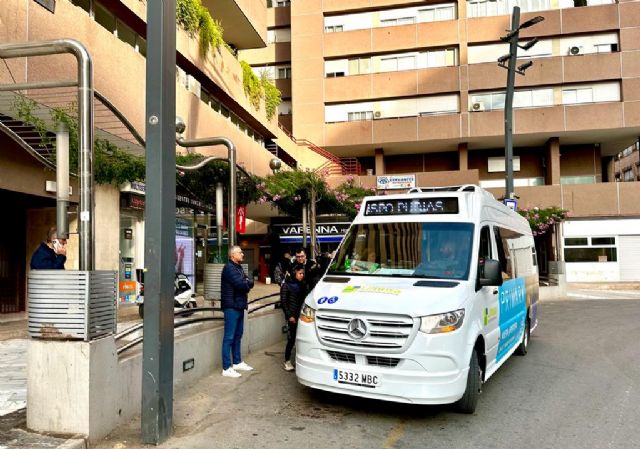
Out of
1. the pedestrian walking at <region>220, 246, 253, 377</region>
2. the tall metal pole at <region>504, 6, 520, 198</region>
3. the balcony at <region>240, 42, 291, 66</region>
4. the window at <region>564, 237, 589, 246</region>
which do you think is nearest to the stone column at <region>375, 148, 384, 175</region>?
the balcony at <region>240, 42, 291, 66</region>

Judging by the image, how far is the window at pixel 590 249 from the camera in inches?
1127

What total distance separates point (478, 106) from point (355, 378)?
28.8 m

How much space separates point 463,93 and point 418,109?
9.25ft

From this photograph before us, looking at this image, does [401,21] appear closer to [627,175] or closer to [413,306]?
[413,306]

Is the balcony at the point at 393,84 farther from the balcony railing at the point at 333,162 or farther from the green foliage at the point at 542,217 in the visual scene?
the green foliage at the point at 542,217

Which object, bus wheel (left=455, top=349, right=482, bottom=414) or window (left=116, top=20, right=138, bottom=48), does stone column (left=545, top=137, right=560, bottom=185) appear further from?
bus wheel (left=455, top=349, right=482, bottom=414)

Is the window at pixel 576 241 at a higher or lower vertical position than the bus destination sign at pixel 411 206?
lower

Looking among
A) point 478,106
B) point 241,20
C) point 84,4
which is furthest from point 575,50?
point 84,4

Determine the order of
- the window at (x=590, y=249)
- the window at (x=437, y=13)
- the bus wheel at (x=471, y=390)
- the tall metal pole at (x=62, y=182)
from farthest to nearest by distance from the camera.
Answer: the window at (x=437, y=13) → the window at (x=590, y=249) → the bus wheel at (x=471, y=390) → the tall metal pole at (x=62, y=182)

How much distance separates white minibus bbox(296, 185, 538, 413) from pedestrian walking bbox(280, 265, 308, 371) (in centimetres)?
139

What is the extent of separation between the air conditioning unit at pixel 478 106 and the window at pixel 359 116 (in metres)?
6.21

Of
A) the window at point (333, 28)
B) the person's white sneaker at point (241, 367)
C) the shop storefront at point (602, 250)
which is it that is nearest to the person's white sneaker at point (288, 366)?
the person's white sneaker at point (241, 367)

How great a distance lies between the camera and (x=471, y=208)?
259 inches

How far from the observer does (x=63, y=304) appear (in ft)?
14.9
